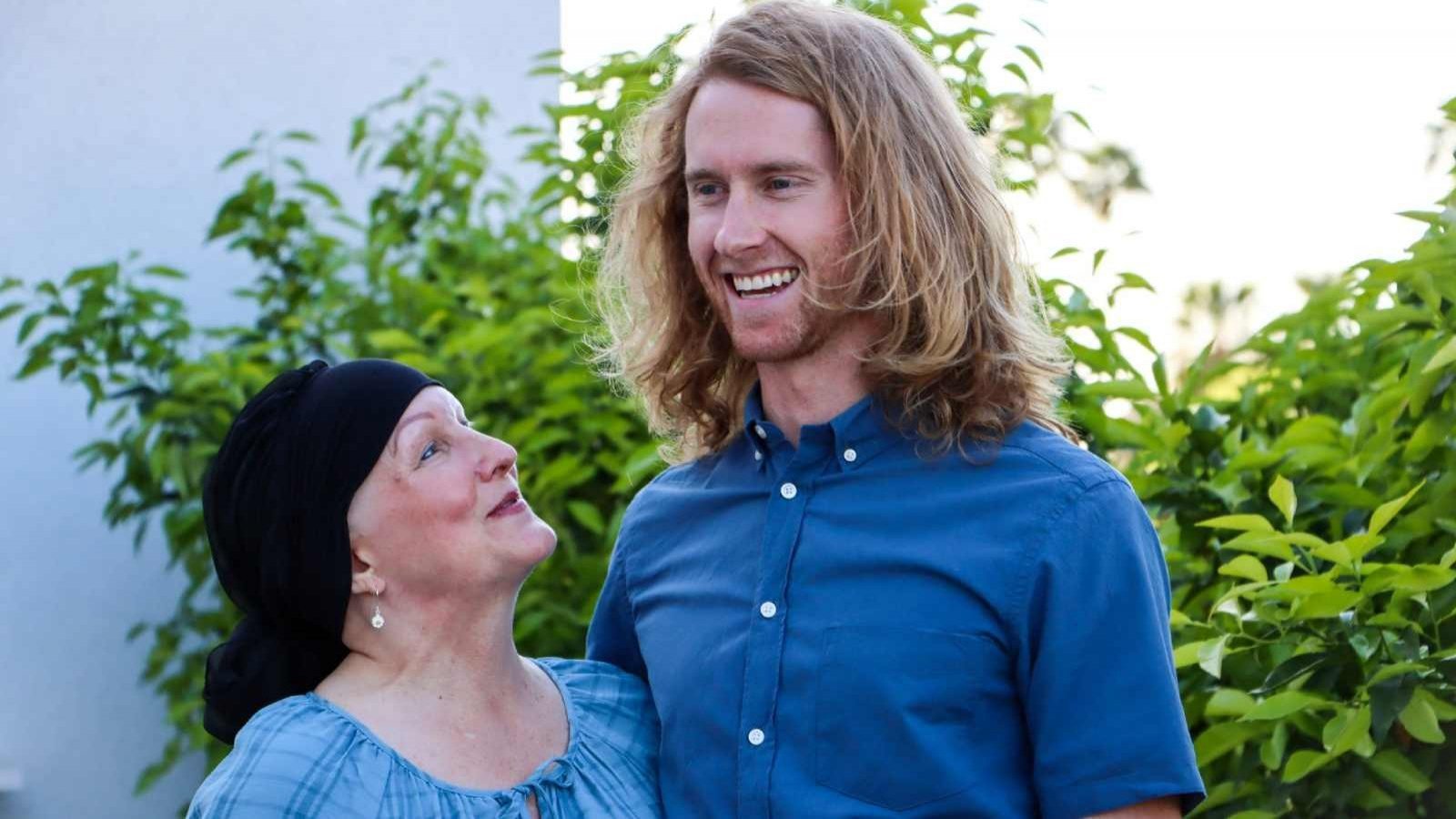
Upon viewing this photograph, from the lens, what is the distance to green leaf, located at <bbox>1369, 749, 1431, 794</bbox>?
2.18 m

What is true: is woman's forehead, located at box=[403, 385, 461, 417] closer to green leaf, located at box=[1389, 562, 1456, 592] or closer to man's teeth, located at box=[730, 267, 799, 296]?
man's teeth, located at box=[730, 267, 799, 296]

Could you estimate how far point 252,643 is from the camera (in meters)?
2.25

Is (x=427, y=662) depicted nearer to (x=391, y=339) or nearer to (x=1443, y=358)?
(x=1443, y=358)

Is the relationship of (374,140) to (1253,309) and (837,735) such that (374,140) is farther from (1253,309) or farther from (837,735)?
(837,735)

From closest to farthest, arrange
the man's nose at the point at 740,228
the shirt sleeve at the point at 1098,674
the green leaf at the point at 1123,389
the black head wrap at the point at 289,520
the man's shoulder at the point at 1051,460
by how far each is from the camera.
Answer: the shirt sleeve at the point at 1098,674, the man's shoulder at the point at 1051,460, the man's nose at the point at 740,228, the black head wrap at the point at 289,520, the green leaf at the point at 1123,389

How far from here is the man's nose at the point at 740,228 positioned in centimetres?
207

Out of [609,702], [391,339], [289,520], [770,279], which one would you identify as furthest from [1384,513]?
[391,339]

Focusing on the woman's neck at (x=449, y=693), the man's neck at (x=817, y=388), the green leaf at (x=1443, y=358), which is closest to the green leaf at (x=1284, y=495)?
the green leaf at (x=1443, y=358)

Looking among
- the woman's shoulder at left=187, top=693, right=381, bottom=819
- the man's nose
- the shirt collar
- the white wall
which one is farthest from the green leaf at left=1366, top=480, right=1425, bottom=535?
the white wall

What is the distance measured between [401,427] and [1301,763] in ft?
3.85

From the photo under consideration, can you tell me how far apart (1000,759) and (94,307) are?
9.40ft

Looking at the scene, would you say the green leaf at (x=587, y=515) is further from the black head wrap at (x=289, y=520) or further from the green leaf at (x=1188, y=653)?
the green leaf at (x=1188, y=653)

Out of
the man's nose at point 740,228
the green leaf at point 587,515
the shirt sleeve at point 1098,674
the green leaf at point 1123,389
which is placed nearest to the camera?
the shirt sleeve at point 1098,674

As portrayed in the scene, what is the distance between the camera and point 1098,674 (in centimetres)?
184
